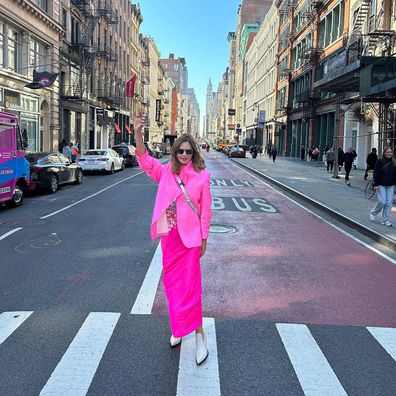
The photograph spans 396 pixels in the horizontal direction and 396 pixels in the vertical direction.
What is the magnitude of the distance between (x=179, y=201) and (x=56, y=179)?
47.4ft

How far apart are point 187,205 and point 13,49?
26.8 meters

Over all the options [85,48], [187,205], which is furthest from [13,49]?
[187,205]

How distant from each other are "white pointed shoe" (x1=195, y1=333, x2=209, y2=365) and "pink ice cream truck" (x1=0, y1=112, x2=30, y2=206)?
1003 centimetres

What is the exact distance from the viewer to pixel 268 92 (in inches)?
3029

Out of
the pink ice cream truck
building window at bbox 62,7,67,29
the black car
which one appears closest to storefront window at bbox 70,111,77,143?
building window at bbox 62,7,67,29

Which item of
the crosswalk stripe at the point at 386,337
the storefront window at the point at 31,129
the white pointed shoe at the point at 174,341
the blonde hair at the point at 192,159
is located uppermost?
the storefront window at the point at 31,129

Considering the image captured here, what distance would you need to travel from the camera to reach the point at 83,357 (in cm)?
408

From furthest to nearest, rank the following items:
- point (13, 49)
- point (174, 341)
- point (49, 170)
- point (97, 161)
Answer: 1. point (13, 49)
2. point (97, 161)
3. point (49, 170)
4. point (174, 341)

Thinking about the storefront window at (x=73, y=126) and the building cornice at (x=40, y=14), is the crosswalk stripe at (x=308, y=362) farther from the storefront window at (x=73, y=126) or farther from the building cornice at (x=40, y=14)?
the storefront window at (x=73, y=126)

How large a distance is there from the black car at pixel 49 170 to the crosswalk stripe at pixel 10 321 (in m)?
11.7

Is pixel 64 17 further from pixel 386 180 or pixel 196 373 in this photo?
pixel 196 373

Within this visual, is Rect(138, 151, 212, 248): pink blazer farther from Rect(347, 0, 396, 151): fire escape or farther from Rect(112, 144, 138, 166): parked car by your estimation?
Rect(112, 144, 138, 166): parked car

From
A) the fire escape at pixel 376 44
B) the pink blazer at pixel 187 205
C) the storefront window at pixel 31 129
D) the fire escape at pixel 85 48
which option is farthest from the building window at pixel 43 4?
the pink blazer at pixel 187 205

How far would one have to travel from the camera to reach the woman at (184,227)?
406 centimetres
